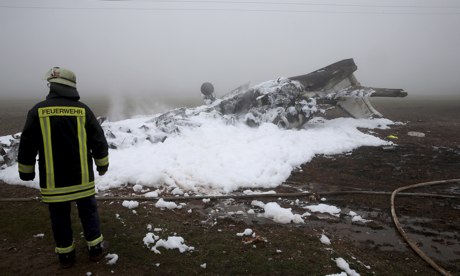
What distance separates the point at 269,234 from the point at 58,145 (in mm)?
2838

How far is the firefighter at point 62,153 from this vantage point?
3227mm

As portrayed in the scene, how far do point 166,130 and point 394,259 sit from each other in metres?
6.59

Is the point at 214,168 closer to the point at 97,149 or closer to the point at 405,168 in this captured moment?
the point at 97,149

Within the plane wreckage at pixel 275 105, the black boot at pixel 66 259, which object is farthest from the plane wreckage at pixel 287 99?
the black boot at pixel 66 259

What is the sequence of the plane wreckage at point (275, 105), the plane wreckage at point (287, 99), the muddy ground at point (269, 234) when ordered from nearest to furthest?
the muddy ground at point (269, 234) < the plane wreckage at point (275, 105) < the plane wreckage at point (287, 99)

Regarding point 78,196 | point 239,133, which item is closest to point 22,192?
point 78,196

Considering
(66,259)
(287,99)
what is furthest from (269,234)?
(287,99)

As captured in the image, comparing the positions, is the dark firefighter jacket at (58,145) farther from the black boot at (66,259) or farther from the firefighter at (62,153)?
the black boot at (66,259)

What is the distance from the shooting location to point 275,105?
11352 millimetres

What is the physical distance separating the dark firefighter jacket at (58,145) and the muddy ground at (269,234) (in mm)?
926

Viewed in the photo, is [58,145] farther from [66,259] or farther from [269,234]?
[269,234]

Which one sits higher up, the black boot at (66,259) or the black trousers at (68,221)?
the black trousers at (68,221)

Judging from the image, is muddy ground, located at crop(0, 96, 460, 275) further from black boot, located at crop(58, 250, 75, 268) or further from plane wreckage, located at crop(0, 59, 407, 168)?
plane wreckage, located at crop(0, 59, 407, 168)

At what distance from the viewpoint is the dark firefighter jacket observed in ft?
10.5
